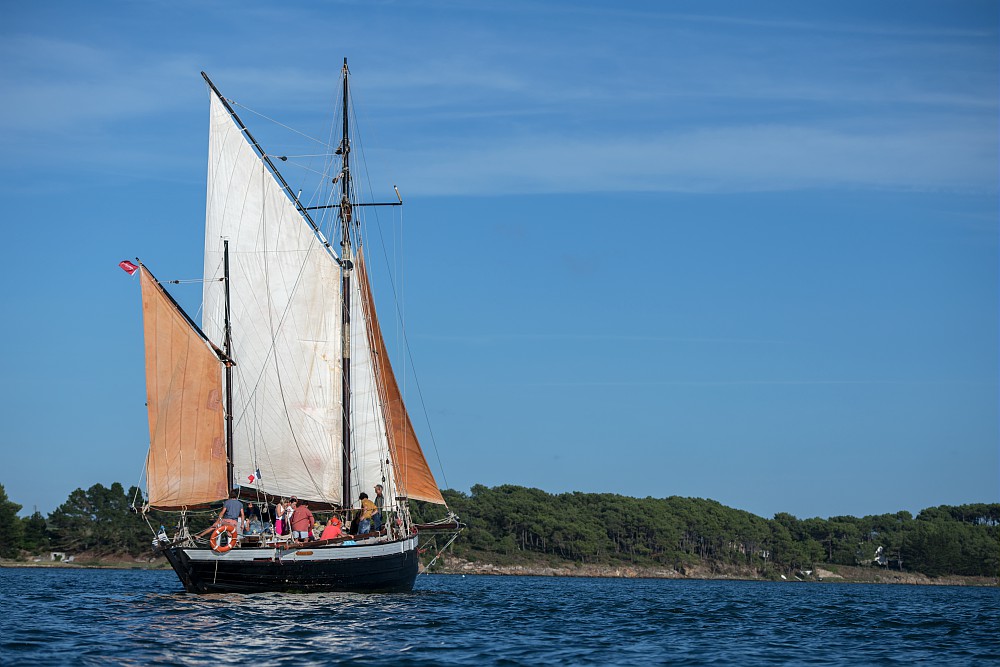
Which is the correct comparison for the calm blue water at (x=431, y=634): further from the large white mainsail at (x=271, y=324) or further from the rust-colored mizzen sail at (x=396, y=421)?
the large white mainsail at (x=271, y=324)

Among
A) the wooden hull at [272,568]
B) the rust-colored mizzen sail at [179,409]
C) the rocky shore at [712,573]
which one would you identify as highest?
the rust-colored mizzen sail at [179,409]

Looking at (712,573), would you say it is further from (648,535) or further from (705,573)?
(648,535)

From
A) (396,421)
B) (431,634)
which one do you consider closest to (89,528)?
(396,421)

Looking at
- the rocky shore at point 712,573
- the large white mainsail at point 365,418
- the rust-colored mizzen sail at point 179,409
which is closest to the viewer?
the rust-colored mizzen sail at point 179,409

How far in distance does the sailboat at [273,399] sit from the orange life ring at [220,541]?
5 centimetres

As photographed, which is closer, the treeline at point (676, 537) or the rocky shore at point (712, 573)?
the rocky shore at point (712, 573)

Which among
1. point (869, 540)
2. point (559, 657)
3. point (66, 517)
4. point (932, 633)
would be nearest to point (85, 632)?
point (559, 657)

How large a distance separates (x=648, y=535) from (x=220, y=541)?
140854 millimetres

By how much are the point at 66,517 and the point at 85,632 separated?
381 feet

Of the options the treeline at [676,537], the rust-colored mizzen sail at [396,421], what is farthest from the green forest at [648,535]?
the rust-colored mizzen sail at [396,421]

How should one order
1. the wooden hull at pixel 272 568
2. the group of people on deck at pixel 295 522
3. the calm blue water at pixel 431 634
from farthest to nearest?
1. the group of people on deck at pixel 295 522
2. the wooden hull at pixel 272 568
3. the calm blue water at pixel 431 634

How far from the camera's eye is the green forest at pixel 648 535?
493 feet

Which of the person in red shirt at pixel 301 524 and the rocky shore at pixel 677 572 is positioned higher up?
the rocky shore at pixel 677 572

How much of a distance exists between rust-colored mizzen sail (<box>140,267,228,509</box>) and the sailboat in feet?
0.18
